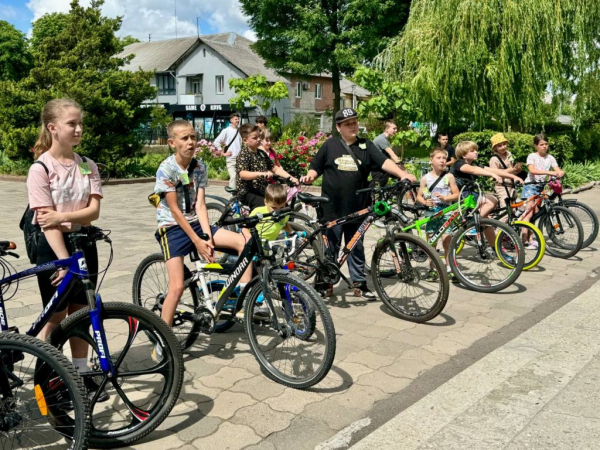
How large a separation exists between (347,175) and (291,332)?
2.35 meters

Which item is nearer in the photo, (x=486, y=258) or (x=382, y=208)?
(x=382, y=208)

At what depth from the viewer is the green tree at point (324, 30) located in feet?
113

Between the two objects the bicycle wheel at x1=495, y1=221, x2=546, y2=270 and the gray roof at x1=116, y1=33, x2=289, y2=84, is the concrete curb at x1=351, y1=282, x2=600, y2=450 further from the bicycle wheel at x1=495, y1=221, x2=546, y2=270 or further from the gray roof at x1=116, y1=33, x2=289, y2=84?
the gray roof at x1=116, y1=33, x2=289, y2=84

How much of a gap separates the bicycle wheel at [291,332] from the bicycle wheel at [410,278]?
1.60 m

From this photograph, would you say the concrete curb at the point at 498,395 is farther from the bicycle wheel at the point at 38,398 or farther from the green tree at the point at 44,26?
the green tree at the point at 44,26

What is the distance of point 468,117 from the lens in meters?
18.1

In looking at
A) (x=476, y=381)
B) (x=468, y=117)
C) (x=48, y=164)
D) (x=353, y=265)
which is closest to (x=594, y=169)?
(x=468, y=117)

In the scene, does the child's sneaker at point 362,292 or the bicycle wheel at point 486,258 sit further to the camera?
the bicycle wheel at point 486,258

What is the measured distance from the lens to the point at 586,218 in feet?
27.7

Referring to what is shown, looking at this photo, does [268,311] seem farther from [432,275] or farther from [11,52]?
[11,52]

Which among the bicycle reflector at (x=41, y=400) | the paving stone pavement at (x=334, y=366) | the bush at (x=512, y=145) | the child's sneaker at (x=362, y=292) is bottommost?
the paving stone pavement at (x=334, y=366)

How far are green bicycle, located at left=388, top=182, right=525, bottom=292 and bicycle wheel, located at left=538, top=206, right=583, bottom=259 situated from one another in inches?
77.4

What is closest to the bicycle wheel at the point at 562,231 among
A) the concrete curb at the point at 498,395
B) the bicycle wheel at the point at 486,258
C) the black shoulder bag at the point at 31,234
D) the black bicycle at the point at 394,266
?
the bicycle wheel at the point at 486,258

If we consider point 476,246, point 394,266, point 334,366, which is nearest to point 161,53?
point 476,246
